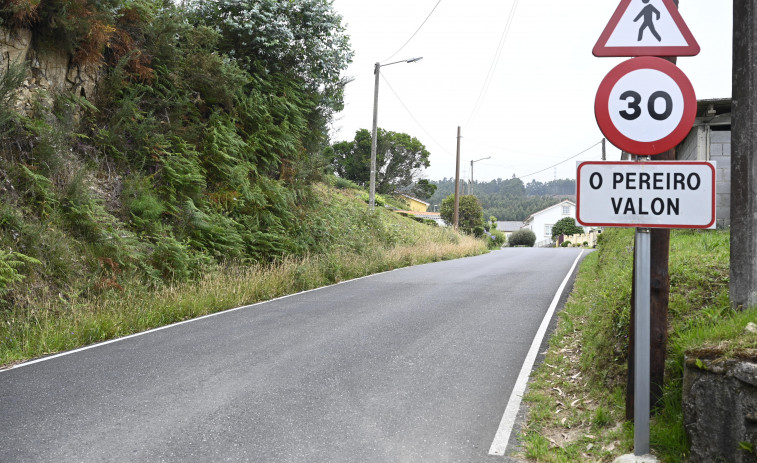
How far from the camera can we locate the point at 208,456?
3799 millimetres

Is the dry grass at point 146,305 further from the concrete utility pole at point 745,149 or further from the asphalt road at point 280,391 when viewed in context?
the concrete utility pole at point 745,149

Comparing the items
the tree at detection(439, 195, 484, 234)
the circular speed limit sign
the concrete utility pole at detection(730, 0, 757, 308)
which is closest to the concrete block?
the concrete utility pole at detection(730, 0, 757, 308)

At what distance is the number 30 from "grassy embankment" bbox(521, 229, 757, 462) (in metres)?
1.50

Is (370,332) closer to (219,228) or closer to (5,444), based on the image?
(5,444)

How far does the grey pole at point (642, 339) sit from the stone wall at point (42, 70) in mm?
10096

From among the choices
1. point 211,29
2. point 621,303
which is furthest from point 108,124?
point 621,303

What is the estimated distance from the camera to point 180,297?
9164 mm

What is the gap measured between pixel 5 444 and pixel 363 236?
15.0 m

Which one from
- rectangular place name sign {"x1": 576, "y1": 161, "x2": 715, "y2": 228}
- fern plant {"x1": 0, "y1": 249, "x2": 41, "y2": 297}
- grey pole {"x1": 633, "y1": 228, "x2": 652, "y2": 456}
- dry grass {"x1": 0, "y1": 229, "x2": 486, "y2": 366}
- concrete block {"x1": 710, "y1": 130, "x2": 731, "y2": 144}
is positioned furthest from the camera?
concrete block {"x1": 710, "y1": 130, "x2": 731, "y2": 144}

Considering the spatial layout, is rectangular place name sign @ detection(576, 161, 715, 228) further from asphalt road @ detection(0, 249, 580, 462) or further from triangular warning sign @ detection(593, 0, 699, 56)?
asphalt road @ detection(0, 249, 580, 462)

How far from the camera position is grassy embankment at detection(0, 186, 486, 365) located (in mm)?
6961

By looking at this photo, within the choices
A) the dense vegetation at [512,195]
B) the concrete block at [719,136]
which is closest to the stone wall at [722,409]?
the concrete block at [719,136]

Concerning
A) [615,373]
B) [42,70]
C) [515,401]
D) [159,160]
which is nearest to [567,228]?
[159,160]

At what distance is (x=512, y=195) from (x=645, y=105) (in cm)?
14657
